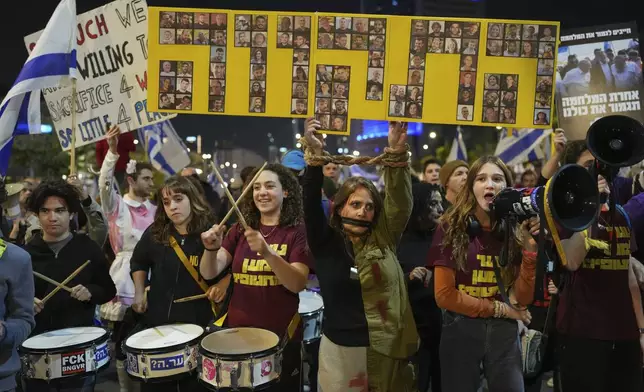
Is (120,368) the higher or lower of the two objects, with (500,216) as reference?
lower

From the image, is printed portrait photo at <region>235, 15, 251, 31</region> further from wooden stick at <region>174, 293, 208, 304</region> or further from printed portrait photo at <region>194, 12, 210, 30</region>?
wooden stick at <region>174, 293, 208, 304</region>

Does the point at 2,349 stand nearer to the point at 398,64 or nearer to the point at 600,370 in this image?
the point at 398,64

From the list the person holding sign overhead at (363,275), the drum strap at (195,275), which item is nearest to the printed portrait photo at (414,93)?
the person holding sign overhead at (363,275)

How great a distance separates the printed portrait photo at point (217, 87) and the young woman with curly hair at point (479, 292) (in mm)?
1733

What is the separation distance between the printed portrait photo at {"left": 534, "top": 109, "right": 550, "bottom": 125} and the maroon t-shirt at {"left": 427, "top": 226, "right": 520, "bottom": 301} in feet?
2.71

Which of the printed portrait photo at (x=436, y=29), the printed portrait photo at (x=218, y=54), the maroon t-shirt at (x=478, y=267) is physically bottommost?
the maroon t-shirt at (x=478, y=267)

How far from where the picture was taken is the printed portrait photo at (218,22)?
329cm

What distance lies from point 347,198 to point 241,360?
123 centimetres

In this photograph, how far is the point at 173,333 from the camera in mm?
3836

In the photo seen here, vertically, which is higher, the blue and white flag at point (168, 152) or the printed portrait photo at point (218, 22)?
the printed portrait photo at point (218, 22)

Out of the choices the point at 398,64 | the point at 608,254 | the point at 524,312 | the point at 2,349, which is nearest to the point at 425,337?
the point at 524,312

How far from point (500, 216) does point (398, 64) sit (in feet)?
3.61

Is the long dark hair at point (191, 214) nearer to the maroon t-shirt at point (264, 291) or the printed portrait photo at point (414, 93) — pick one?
the maroon t-shirt at point (264, 291)

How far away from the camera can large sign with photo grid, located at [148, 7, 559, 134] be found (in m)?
3.20
